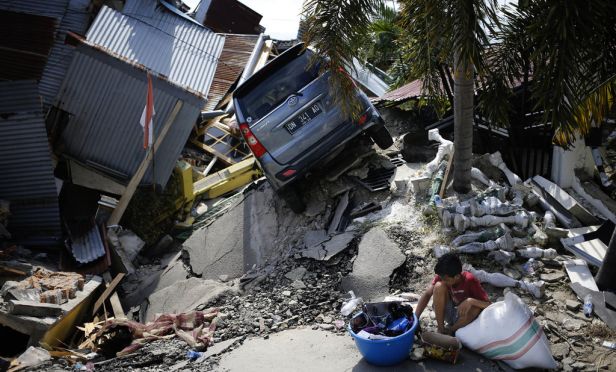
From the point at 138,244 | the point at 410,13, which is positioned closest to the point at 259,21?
the point at 138,244

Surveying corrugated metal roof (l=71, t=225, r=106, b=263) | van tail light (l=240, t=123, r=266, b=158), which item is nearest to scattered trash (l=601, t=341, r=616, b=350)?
van tail light (l=240, t=123, r=266, b=158)

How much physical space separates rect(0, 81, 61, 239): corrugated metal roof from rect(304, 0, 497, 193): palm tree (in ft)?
19.5

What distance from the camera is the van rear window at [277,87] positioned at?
9.53m

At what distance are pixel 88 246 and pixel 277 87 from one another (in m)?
4.60

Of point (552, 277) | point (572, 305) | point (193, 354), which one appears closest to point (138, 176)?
point (193, 354)

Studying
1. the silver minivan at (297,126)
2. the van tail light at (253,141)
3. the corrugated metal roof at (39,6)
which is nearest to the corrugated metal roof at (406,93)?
the silver minivan at (297,126)

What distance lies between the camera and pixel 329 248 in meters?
8.49

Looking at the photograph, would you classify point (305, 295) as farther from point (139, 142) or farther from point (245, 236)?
point (139, 142)

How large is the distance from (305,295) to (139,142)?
20.6 feet

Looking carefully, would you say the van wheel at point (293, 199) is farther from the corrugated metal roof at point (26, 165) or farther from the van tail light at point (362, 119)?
the corrugated metal roof at point (26, 165)

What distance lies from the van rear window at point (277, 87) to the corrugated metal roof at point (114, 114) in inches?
135

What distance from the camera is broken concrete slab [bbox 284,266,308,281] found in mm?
8234

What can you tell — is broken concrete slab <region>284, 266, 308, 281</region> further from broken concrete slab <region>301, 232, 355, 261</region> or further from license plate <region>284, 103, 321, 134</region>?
license plate <region>284, 103, 321, 134</region>

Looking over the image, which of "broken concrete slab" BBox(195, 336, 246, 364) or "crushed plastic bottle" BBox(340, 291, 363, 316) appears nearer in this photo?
"broken concrete slab" BBox(195, 336, 246, 364)
